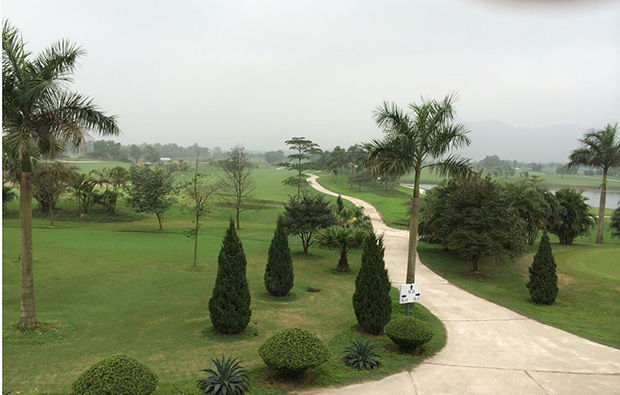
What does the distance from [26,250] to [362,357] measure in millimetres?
10062

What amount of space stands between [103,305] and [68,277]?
4.35 metres

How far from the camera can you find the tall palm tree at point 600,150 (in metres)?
32.6

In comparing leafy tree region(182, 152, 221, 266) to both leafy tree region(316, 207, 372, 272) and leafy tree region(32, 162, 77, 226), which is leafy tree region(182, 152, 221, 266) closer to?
leafy tree region(316, 207, 372, 272)

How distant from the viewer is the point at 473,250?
71.2ft

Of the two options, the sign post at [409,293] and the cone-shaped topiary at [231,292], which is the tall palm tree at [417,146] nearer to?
the sign post at [409,293]

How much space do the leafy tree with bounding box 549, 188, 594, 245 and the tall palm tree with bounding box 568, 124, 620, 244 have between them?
8.38 ft

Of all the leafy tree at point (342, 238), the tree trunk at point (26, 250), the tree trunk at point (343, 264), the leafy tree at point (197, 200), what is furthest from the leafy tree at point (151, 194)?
the tree trunk at point (26, 250)

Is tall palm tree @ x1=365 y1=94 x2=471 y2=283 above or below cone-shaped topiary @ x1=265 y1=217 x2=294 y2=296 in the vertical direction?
above

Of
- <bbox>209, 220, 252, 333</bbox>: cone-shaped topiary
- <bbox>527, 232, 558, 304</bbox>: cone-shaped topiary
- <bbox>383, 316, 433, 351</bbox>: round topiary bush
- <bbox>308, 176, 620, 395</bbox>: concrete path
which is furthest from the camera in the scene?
<bbox>527, 232, 558, 304</bbox>: cone-shaped topiary

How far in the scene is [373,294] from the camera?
12859 millimetres

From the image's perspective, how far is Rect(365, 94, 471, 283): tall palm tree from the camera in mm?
15016

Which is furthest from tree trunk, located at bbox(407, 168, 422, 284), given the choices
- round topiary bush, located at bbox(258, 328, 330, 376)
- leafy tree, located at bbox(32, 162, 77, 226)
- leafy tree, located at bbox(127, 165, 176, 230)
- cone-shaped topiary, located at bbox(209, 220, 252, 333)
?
leafy tree, located at bbox(32, 162, 77, 226)

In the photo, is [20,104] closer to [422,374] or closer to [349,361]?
[349,361]

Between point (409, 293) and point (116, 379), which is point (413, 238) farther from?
point (116, 379)
